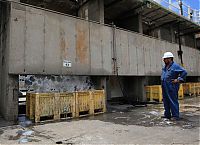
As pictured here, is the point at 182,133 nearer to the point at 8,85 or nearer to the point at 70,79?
the point at 8,85

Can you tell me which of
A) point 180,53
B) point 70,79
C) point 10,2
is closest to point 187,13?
point 180,53

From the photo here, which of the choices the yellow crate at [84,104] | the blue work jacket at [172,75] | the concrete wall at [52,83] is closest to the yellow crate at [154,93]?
the concrete wall at [52,83]

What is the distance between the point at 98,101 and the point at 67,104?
66.2 inches

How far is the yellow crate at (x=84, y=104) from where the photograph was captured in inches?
324

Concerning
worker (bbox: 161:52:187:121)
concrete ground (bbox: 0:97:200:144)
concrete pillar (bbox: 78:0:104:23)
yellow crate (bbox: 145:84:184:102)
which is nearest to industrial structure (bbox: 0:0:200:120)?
concrete pillar (bbox: 78:0:104:23)

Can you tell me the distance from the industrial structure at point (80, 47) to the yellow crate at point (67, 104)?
1217 millimetres

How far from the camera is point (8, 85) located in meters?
7.39

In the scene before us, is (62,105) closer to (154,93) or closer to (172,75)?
(172,75)

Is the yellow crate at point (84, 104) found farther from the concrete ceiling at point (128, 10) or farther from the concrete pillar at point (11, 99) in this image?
the concrete ceiling at point (128, 10)

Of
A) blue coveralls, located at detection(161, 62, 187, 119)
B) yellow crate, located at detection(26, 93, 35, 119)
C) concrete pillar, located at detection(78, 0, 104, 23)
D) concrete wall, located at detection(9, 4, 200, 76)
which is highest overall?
concrete pillar, located at detection(78, 0, 104, 23)

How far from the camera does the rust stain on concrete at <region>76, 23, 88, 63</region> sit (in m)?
9.30

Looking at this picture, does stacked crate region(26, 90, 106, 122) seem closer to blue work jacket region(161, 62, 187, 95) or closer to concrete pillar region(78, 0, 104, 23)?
blue work jacket region(161, 62, 187, 95)

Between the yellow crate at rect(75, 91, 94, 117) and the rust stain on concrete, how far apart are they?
180cm

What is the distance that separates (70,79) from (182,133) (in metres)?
7.81
